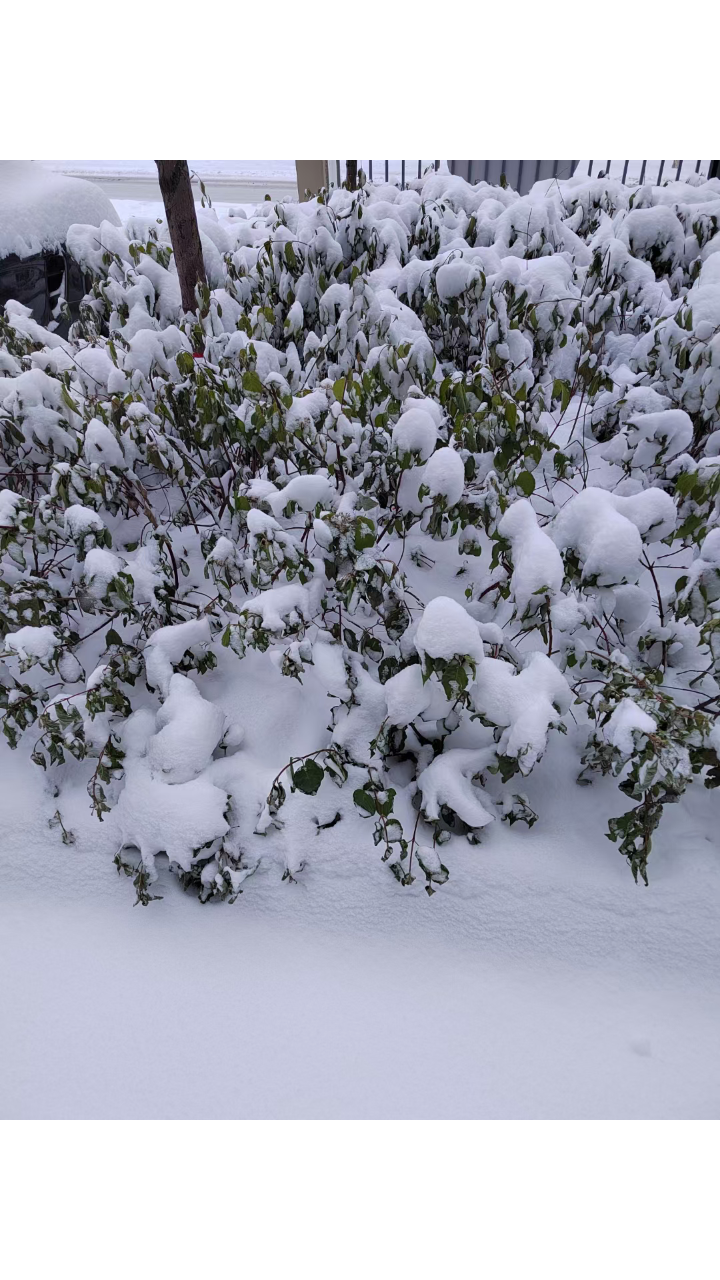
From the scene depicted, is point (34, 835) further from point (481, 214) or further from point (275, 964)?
point (481, 214)

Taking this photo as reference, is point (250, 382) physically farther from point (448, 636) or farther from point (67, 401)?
point (448, 636)

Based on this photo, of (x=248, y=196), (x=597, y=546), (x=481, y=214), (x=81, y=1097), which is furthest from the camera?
(x=248, y=196)

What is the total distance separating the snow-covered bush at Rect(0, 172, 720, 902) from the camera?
138 cm

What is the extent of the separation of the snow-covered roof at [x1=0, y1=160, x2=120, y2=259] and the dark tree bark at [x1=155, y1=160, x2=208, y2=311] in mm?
1228

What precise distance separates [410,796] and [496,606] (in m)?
0.51

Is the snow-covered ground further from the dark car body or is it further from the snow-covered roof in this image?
the snow-covered roof

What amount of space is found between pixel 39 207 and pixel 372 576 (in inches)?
153

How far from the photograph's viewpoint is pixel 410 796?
156 cm

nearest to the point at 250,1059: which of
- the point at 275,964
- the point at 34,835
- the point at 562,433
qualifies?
the point at 275,964

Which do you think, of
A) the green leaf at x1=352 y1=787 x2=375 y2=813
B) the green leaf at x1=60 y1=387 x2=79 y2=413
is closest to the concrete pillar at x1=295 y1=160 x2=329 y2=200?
the green leaf at x1=60 y1=387 x2=79 y2=413

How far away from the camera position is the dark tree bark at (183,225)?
2900 millimetres

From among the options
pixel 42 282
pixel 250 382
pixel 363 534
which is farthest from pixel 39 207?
pixel 363 534

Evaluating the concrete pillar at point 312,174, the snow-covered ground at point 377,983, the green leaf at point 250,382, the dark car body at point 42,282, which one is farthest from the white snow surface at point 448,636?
the concrete pillar at point 312,174

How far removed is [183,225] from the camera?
3008 millimetres
